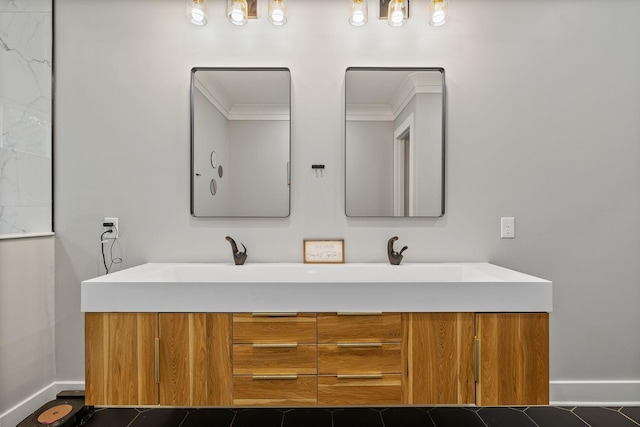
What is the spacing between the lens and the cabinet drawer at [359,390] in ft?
4.40

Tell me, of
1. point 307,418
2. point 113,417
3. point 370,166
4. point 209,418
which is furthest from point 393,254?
point 113,417

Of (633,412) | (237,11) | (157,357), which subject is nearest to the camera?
(157,357)

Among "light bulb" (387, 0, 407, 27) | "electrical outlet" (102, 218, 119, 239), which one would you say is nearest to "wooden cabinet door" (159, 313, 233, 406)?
"electrical outlet" (102, 218, 119, 239)

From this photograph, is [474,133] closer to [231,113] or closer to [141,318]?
[231,113]

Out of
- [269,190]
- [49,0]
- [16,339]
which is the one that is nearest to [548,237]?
[269,190]

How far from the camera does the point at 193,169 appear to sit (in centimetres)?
193

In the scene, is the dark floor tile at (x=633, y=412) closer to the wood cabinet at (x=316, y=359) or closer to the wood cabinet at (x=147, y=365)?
the wood cabinet at (x=316, y=359)

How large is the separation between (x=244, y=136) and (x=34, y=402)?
6.09 ft

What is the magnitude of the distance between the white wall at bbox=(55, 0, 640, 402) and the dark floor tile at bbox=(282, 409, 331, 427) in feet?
3.34

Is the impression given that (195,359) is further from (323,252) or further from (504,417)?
(504,417)

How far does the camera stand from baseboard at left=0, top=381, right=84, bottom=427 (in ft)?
5.54

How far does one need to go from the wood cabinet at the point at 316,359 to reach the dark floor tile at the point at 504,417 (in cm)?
55

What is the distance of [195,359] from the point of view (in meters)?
1.34

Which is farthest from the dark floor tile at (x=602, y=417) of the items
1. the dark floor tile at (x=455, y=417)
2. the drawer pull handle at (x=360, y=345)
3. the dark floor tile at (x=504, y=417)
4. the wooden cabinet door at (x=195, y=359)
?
the wooden cabinet door at (x=195, y=359)
